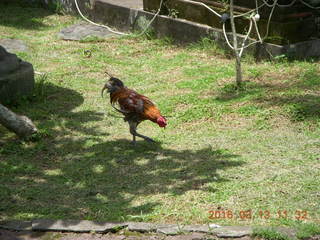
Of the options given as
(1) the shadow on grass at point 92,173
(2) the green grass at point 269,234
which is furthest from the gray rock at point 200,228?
(1) the shadow on grass at point 92,173

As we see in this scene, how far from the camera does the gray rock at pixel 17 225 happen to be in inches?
221

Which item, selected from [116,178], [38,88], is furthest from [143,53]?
[116,178]

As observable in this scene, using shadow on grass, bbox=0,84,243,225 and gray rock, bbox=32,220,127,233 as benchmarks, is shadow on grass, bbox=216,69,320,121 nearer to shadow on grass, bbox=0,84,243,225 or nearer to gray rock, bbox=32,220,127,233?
shadow on grass, bbox=0,84,243,225

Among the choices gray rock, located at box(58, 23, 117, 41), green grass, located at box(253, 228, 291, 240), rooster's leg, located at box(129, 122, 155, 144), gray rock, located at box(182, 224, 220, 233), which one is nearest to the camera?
green grass, located at box(253, 228, 291, 240)

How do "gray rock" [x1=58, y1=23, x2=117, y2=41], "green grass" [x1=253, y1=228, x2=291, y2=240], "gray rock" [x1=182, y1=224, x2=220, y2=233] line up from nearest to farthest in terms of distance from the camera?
1. "green grass" [x1=253, y1=228, x2=291, y2=240]
2. "gray rock" [x1=182, y1=224, x2=220, y2=233]
3. "gray rock" [x1=58, y1=23, x2=117, y2=41]

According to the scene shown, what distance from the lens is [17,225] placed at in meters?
5.67

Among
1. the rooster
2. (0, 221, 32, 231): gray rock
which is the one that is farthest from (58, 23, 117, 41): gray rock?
(0, 221, 32, 231): gray rock

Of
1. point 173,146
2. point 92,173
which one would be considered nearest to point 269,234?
point 92,173

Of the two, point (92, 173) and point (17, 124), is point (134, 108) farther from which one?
point (17, 124)

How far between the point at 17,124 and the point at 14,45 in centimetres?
515

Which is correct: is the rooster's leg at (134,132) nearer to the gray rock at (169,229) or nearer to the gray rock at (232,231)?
the gray rock at (169,229)

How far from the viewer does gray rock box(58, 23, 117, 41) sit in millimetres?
13320

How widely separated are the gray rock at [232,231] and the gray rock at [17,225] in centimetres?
170

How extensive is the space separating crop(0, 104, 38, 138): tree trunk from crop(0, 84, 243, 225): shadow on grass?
15 cm
